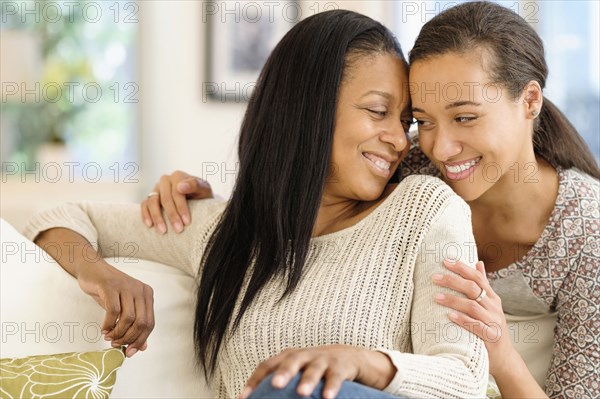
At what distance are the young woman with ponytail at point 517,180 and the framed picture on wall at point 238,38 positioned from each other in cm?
242

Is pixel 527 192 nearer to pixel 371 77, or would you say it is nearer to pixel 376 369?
pixel 371 77

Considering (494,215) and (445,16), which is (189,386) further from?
(445,16)

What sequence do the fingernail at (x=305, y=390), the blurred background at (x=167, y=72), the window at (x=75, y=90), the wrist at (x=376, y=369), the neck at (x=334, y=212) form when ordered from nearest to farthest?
the fingernail at (x=305, y=390) < the wrist at (x=376, y=369) < the neck at (x=334, y=212) < the blurred background at (x=167, y=72) < the window at (x=75, y=90)

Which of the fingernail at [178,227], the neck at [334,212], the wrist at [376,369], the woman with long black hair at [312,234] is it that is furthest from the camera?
the fingernail at [178,227]

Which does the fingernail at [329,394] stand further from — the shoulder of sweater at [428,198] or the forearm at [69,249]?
the forearm at [69,249]

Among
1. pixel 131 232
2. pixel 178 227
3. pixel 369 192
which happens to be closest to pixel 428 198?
pixel 369 192

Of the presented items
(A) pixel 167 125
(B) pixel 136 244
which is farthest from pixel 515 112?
(A) pixel 167 125

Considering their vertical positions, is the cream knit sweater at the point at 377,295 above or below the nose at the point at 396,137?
below

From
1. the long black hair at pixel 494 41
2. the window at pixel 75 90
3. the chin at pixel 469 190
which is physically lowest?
the window at pixel 75 90

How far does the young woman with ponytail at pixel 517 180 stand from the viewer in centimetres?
169

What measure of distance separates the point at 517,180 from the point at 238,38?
2.73 meters

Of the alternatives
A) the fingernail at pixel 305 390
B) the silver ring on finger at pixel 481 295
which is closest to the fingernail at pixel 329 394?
the fingernail at pixel 305 390

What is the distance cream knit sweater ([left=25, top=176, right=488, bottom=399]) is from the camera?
1465 mm

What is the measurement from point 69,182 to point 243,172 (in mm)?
2646
